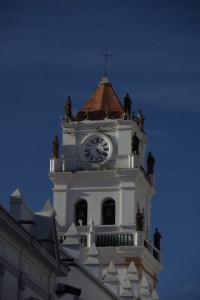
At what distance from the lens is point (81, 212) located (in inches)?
2470

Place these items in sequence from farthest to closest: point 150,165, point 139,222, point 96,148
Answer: point 150,165
point 96,148
point 139,222

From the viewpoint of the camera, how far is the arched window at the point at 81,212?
2458 inches

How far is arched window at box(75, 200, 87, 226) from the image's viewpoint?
62428 millimetres

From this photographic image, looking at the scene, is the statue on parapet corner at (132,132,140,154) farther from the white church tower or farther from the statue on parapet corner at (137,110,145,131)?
the statue on parapet corner at (137,110,145,131)

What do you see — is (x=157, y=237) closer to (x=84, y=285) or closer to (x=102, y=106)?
(x=102, y=106)

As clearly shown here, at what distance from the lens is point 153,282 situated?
207 ft

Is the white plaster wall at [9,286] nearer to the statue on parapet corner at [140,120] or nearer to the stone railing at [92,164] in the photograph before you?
the stone railing at [92,164]

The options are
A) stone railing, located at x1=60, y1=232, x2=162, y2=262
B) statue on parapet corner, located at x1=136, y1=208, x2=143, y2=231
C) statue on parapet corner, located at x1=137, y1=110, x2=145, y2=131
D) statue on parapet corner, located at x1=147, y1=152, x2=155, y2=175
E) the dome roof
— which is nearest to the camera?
stone railing, located at x1=60, y1=232, x2=162, y2=262

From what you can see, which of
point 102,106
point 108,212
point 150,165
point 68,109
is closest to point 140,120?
point 102,106

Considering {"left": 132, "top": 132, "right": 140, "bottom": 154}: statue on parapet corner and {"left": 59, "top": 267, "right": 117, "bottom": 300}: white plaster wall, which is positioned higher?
{"left": 132, "top": 132, "right": 140, "bottom": 154}: statue on parapet corner

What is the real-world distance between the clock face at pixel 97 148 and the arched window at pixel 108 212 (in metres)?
2.36

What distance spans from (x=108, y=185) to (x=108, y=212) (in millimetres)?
1465

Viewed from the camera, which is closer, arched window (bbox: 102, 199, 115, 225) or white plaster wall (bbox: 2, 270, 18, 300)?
white plaster wall (bbox: 2, 270, 18, 300)

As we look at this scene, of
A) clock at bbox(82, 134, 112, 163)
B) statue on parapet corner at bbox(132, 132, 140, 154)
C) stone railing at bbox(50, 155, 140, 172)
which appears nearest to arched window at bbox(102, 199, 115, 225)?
stone railing at bbox(50, 155, 140, 172)
